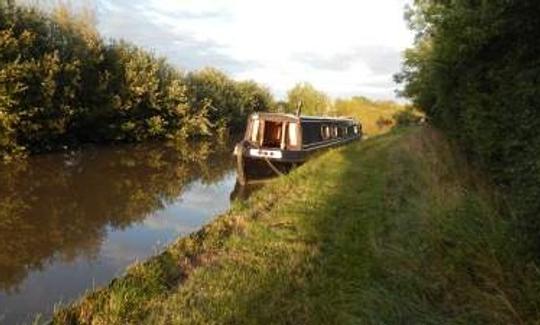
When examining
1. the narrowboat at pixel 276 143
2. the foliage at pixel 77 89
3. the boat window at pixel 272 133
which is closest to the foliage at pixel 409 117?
the foliage at pixel 77 89

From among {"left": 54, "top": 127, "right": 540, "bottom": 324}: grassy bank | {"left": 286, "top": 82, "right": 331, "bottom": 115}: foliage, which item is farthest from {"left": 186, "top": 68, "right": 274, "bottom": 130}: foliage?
{"left": 54, "top": 127, "right": 540, "bottom": 324}: grassy bank

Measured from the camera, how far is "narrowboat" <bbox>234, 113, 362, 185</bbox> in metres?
20.2

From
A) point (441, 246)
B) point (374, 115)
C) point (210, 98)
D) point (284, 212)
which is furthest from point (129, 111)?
point (374, 115)

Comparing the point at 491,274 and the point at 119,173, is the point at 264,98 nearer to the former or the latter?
the point at 119,173

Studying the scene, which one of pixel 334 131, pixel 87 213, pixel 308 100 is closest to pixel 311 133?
pixel 334 131

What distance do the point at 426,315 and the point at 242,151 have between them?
48.7 ft

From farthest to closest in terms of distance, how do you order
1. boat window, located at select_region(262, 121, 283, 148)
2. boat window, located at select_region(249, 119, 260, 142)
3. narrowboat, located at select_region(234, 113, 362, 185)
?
boat window, located at select_region(262, 121, 283, 148), boat window, located at select_region(249, 119, 260, 142), narrowboat, located at select_region(234, 113, 362, 185)

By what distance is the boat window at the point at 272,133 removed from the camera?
915 inches

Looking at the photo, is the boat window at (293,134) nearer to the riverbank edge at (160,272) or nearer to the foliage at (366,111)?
the riverbank edge at (160,272)

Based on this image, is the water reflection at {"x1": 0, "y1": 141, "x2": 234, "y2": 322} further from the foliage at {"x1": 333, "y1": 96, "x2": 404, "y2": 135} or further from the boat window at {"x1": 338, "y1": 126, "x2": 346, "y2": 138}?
the foliage at {"x1": 333, "y1": 96, "x2": 404, "y2": 135}

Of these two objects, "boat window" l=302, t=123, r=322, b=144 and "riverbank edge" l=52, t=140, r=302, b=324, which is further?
"boat window" l=302, t=123, r=322, b=144

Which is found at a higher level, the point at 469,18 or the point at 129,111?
the point at 469,18

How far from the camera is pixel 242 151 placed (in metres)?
20.0

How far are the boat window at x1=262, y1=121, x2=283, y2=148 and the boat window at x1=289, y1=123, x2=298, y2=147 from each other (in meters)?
0.78
